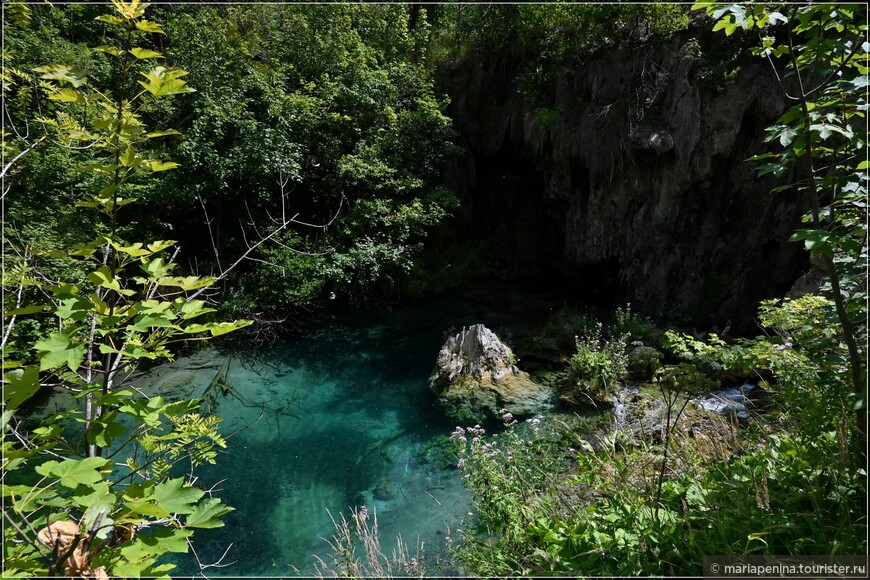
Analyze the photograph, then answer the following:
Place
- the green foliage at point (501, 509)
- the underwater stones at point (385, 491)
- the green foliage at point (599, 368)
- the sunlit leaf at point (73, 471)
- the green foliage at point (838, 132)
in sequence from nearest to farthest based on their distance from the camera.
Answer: the sunlit leaf at point (73, 471)
the green foliage at point (838, 132)
the green foliage at point (501, 509)
the underwater stones at point (385, 491)
the green foliage at point (599, 368)

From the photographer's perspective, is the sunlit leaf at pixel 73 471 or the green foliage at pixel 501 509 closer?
the sunlit leaf at pixel 73 471

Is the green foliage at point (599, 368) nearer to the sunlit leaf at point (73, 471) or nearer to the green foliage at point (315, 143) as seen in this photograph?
the green foliage at point (315, 143)

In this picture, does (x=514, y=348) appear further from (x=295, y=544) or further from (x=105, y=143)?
(x=105, y=143)

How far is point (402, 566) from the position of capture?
369 cm

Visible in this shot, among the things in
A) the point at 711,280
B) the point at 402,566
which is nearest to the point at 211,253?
the point at 402,566

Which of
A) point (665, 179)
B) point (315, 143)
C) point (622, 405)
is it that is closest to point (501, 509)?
point (622, 405)

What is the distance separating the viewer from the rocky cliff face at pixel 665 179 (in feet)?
25.3

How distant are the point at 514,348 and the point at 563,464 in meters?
3.35

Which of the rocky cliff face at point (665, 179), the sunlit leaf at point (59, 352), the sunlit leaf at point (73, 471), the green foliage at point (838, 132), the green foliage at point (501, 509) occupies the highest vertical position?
the rocky cliff face at point (665, 179)

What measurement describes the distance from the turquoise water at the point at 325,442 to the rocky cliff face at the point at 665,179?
2.46m

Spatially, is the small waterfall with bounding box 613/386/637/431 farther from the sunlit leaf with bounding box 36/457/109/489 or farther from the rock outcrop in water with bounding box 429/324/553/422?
the sunlit leaf with bounding box 36/457/109/489

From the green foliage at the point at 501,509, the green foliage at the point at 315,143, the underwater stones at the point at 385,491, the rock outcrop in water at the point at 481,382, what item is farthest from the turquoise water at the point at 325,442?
the green foliage at the point at 315,143

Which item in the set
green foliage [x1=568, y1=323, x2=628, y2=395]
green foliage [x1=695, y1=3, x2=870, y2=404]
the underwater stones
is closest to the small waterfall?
green foliage [x1=568, y1=323, x2=628, y2=395]

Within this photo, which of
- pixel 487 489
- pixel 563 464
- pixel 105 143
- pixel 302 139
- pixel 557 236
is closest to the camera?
pixel 105 143
